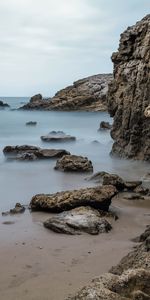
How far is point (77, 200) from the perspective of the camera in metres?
10.0

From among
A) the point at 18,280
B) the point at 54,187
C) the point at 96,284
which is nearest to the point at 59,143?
the point at 54,187

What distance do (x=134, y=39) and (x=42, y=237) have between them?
14856 millimetres

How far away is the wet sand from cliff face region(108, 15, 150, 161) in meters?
9.71

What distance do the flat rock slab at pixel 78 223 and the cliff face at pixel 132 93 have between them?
995 centimetres

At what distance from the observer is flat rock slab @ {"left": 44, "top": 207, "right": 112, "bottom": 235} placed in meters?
8.75

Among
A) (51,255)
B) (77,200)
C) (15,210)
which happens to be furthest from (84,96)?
(51,255)

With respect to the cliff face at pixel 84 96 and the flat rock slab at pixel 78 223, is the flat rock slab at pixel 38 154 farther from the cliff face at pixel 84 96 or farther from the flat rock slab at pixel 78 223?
the cliff face at pixel 84 96

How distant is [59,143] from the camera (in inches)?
1188

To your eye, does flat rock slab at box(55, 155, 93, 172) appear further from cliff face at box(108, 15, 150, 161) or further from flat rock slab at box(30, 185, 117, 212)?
flat rock slab at box(30, 185, 117, 212)

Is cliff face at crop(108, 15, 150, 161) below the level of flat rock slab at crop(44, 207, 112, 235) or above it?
above

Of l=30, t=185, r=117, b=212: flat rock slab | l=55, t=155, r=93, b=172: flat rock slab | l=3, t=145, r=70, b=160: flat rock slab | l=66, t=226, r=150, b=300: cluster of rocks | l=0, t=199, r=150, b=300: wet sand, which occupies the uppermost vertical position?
l=66, t=226, r=150, b=300: cluster of rocks

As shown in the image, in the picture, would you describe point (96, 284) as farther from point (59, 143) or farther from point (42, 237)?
point (59, 143)

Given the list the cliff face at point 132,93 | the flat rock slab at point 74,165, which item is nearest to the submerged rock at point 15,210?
the flat rock slab at point 74,165

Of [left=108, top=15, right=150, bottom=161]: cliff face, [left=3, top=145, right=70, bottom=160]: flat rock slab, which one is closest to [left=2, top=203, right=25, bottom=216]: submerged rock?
[left=108, top=15, right=150, bottom=161]: cliff face
